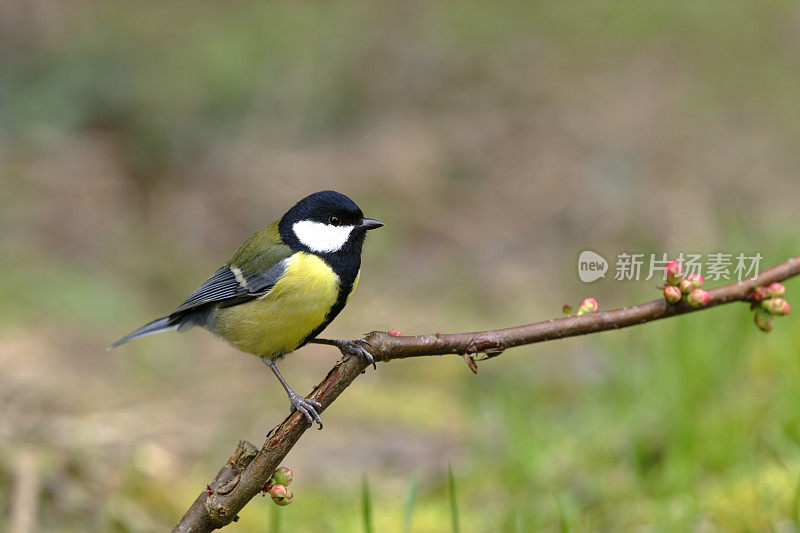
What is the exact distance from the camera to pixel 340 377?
1.45 m

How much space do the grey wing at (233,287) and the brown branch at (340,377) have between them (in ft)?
3.05

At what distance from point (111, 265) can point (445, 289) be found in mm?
2304

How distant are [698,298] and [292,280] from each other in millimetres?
1176

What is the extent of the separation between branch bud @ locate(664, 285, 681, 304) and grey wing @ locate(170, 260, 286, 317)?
119 cm

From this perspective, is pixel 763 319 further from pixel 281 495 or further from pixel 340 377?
pixel 281 495

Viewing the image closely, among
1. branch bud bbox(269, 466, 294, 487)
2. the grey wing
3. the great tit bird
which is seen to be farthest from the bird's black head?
branch bud bbox(269, 466, 294, 487)

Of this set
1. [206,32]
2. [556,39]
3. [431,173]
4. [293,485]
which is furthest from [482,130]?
[293,485]

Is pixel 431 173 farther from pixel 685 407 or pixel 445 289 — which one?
pixel 685 407

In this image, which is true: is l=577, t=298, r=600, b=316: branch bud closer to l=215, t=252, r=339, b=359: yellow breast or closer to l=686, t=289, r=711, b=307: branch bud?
l=686, t=289, r=711, b=307: branch bud

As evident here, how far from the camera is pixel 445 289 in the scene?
5145mm

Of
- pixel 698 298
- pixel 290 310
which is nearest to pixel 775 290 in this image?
pixel 698 298

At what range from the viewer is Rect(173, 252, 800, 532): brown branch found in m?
1.43

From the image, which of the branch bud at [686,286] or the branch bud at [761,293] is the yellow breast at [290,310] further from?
the branch bud at [761,293]

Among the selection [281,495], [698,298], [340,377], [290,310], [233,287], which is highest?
[233,287]
